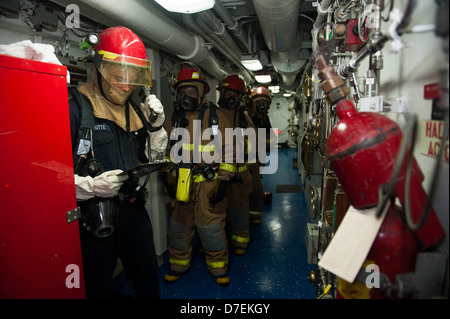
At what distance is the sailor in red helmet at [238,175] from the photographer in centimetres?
361

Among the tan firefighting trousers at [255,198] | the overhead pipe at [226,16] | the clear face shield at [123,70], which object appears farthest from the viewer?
the tan firefighting trousers at [255,198]

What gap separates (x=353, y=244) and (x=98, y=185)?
147 cm

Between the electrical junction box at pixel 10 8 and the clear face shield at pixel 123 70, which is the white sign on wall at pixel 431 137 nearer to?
the clear face shield at pixel 123 70

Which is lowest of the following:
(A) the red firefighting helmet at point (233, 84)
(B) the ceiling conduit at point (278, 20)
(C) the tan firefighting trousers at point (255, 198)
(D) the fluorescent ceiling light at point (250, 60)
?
(C) the tan firefighting trousers at point (255, 198)

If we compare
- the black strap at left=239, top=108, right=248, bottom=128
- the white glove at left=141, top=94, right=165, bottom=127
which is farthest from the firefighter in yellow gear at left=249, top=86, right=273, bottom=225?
the white glove at left=141, top=94, right=165, bottom=127

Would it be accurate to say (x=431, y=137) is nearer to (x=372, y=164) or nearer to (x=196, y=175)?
(x=372, y=164)

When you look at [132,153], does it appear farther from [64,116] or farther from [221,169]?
[221,169]

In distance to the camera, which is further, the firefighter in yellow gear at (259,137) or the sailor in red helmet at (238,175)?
the firefighter in yellow gear at (259,137)

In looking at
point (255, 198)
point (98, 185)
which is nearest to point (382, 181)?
point (98, 185)

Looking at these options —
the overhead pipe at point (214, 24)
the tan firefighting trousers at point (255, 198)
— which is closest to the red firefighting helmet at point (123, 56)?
the overhead pipe at point (214, 24)

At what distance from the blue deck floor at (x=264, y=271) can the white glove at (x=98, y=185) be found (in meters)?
1.44

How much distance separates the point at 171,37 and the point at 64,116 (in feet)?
5.84

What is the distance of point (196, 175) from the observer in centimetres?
288

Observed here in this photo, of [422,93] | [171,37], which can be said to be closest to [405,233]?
[422,93]
